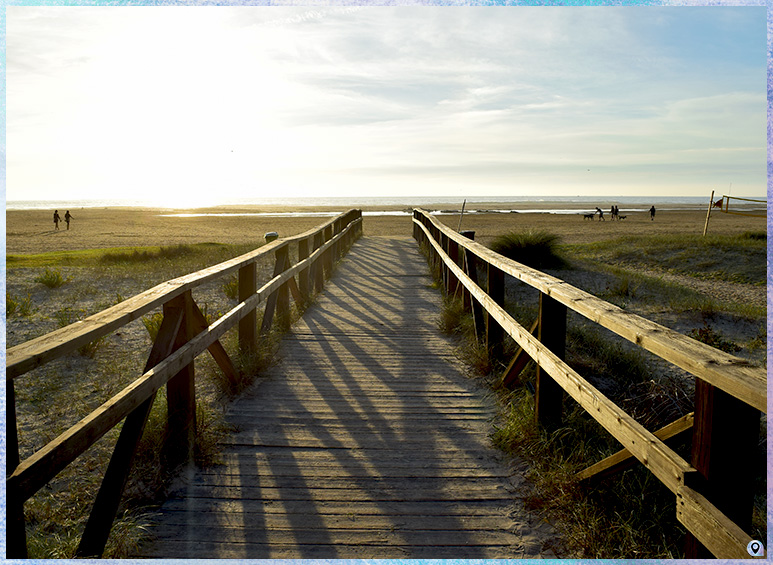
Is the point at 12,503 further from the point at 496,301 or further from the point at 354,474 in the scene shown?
the point at 496,301

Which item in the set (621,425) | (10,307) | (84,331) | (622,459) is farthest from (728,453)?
(10,307)

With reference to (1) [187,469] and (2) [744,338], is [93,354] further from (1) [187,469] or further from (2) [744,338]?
(2) [744,338]

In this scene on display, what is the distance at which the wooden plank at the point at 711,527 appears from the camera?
1.62m

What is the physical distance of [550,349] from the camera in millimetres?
3389

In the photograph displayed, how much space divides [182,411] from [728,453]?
285 cm

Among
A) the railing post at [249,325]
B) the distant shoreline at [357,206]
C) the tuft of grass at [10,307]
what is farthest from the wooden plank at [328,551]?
the distant shoreline at [357,206]

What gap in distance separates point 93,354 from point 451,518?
514 centimetres

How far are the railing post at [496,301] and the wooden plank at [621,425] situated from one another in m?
1.52

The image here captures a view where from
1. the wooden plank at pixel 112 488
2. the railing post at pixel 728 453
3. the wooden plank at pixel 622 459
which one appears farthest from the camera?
the wooden plank at pixel 112 488

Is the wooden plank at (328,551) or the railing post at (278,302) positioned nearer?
the wooden plank at (328,551)

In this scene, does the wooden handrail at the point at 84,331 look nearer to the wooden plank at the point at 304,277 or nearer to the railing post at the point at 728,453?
the railing post at the point at 728,453

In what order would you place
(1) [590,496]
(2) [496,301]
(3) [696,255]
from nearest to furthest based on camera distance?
1. (1) [590,496]
2. (2) [496,301]
3. (3) [696,255]

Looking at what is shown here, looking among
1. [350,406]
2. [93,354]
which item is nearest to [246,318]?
[350,406]

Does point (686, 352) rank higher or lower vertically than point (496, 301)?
higher
